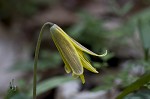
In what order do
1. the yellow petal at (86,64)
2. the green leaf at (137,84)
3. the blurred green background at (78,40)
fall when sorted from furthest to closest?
the blurred green background at (78,40) < the green leaf at (137,84) < the yellow petal at (86,64)

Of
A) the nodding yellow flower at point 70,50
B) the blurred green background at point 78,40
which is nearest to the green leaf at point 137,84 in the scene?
the blurred green background at point 78,40

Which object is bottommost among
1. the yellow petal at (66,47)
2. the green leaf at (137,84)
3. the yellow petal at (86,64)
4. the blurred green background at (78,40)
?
the green leaf at (137,84)

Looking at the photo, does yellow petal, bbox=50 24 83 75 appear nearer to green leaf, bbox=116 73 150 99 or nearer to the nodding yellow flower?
the nodding yellow flower

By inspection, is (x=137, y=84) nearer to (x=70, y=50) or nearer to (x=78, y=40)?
(x=70, y=50)

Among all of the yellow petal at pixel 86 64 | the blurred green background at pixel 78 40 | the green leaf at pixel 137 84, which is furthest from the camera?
the blurred green background at pixel 78 40

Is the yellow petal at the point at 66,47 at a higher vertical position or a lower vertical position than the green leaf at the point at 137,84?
higher

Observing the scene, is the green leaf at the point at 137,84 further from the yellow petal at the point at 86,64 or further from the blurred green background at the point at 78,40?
the yellow petal at the point at 86,64

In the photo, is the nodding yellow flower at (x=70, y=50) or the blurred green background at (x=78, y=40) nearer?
the nodding yellow flower at (x=70, y=50)

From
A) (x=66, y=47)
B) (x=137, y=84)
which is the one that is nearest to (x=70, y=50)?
(x=66, y=47)
